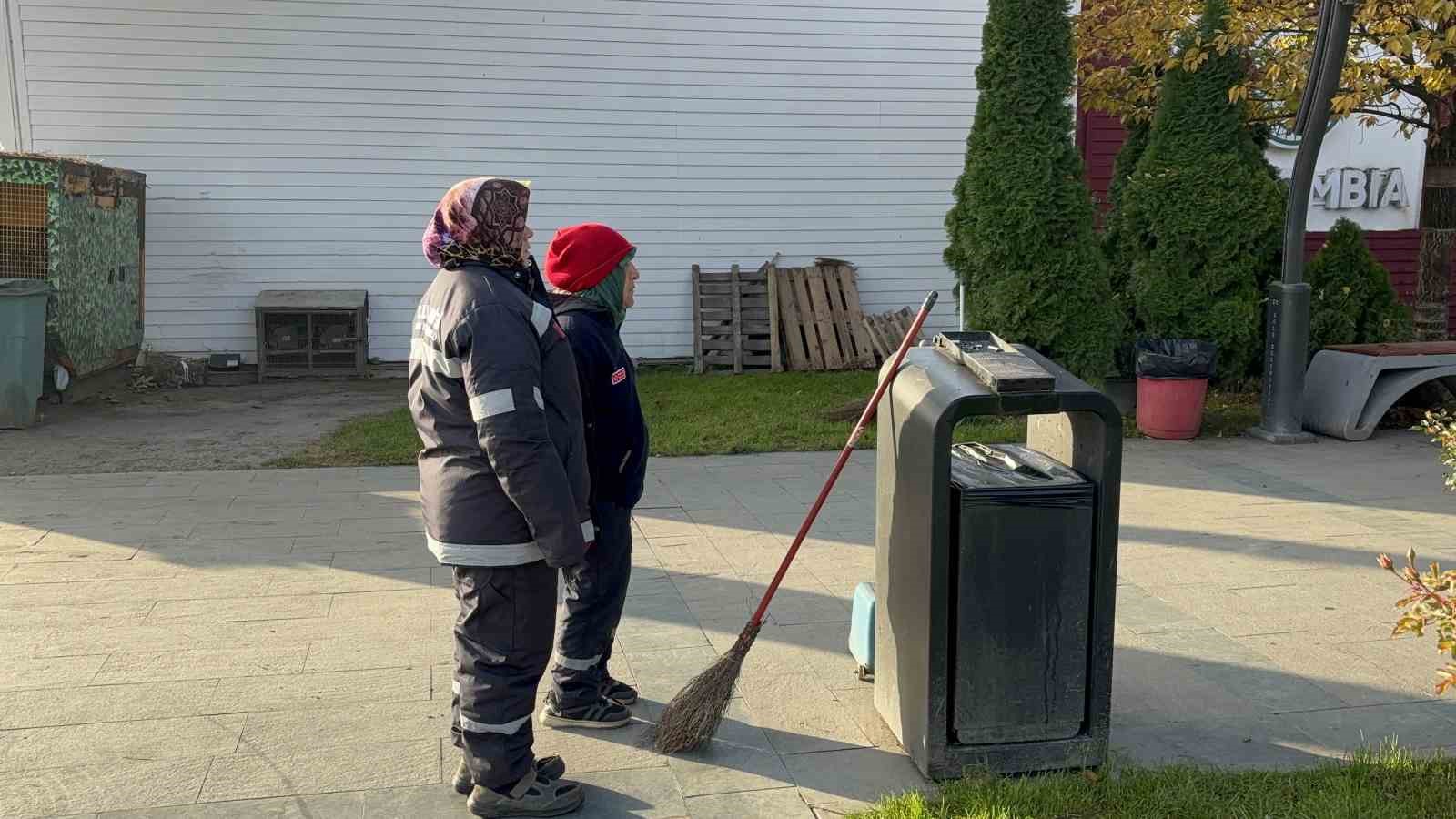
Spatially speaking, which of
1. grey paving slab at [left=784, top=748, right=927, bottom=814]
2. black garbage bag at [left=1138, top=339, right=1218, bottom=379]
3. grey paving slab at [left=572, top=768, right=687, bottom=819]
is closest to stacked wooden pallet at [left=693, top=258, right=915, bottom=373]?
black garbage bag at [left=1138, top=339, right=1218, bottom=379]

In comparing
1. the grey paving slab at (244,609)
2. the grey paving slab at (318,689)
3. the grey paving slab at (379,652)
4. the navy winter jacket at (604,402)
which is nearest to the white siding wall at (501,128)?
the grey paving slab at (244,609)

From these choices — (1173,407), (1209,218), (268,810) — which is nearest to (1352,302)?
(1209,218)

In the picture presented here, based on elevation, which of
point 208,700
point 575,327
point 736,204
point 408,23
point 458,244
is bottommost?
point 208,700

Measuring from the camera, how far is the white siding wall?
1184 cm

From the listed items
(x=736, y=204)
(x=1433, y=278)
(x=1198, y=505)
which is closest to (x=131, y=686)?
(x=1198, y=505)

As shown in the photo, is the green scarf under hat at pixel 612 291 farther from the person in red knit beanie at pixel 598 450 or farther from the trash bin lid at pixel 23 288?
the trash bin lid at pixel 23 288

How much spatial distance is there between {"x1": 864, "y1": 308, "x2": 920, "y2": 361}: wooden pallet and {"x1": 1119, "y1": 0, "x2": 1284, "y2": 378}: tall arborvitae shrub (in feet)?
11.2

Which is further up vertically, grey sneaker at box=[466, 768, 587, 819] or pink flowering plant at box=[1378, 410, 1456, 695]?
pink flowering plant at box=[1378, 410, 1456, 695]

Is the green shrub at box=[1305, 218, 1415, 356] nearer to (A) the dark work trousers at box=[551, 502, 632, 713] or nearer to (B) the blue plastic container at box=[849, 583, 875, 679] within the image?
(B) the blue plastic container at box=[849, 583, 875, 679]

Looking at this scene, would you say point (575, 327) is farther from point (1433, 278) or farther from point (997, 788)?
point (1433, 278)

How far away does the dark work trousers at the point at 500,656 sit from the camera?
3242 millimetres

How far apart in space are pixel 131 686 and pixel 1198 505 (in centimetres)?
574

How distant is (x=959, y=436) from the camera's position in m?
8.90

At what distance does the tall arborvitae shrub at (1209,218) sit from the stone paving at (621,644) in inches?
106
